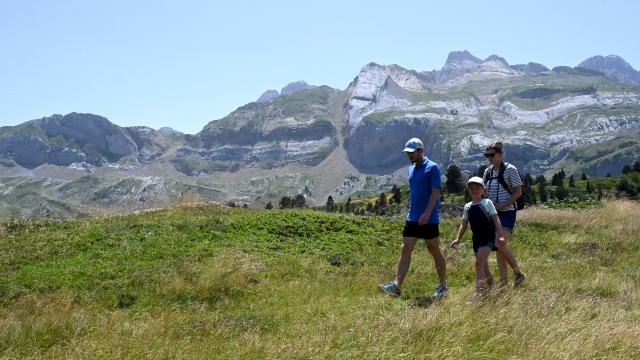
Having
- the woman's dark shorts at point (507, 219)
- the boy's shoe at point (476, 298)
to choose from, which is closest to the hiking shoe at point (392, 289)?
the boy's shoe at point (476, 298)

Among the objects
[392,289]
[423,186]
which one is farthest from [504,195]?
[392,289]

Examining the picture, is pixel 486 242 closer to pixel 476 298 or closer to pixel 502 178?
Answer: pixel 502 178

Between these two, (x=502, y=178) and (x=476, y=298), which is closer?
(x=476, y=298)

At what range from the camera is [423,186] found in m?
10.6

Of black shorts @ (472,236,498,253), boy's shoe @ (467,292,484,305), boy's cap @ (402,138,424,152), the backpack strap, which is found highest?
boy's cap @ (402,138,424,152)

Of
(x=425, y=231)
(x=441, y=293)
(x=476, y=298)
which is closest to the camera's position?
(x=476, y=298)

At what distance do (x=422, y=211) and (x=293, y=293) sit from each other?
3.13m

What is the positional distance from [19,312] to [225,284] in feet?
12.4

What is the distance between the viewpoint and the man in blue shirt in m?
10.4

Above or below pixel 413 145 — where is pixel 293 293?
below

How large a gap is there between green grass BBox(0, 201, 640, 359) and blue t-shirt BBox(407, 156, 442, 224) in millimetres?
1617

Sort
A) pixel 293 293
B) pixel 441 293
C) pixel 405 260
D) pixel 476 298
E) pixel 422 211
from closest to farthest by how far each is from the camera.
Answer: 1. pixel 476 298
2. pixel 441 293
3. pixel 422 211
4. pixel 405 260
5. pixel 293 293

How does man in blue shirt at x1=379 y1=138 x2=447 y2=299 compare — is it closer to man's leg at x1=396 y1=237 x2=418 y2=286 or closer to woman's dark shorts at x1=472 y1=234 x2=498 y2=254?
man's leg at x1=396 y1=237 x2=418 y2=286

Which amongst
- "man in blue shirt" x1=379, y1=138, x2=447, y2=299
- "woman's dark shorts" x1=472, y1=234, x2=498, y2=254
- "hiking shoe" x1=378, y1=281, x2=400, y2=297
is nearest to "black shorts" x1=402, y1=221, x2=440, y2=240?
"man in blue shirt" x1=379, y1=138, x2=447, y2=299
